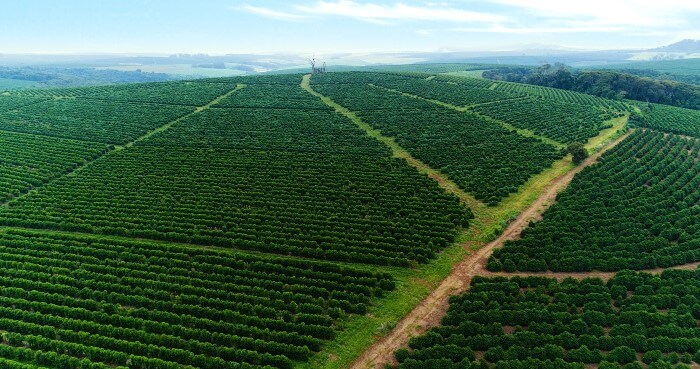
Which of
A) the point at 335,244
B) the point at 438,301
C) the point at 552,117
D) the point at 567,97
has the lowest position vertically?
the point at 438,301

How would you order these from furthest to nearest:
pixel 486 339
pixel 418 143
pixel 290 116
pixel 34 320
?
pixel 290 116
pixel 418 143
pixel 34 320
pixel 486 339

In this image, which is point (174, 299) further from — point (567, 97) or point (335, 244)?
point (567, 97)

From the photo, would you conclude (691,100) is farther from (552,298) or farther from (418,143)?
(552,298)

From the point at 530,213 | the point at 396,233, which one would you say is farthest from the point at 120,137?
the point at 530,213

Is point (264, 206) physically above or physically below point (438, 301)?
above

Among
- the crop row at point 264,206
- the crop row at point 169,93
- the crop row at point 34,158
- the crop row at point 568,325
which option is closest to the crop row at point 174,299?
the crop row at point 264,206

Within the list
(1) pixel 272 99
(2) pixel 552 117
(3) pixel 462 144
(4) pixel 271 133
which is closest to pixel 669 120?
(2) pixel 552 117

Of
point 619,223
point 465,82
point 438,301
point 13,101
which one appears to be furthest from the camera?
point 465,82

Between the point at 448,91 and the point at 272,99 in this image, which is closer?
the point at 272,99
